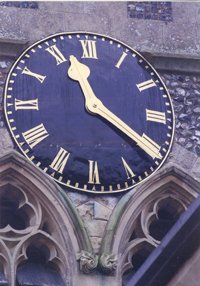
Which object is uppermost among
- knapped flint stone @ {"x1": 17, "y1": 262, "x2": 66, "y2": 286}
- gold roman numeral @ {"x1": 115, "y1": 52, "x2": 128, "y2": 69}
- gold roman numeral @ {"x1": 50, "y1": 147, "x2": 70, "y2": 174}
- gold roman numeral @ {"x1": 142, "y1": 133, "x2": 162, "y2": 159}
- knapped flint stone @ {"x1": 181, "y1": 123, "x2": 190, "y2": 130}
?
gold roman numeral @ {"x1": 115, "y1": 52, "x2": 128, "y2": 69}

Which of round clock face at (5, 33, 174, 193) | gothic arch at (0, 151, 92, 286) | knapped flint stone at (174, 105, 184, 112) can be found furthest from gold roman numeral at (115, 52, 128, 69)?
gothic arch at (0, 151, 92, 286)

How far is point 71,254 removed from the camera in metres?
14.5

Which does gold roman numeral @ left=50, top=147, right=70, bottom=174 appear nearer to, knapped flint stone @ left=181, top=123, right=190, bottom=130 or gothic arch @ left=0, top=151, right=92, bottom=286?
gothic arch @ left=0, top=151, right=92, bottom=286

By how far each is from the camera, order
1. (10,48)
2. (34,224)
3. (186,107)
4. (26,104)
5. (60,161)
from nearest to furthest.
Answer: (34,224) → (60,161) → (26,104) → (10,48) → (186,107)

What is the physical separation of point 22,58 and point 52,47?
0.37 metres

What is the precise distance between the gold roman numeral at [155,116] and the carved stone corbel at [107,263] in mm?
1696

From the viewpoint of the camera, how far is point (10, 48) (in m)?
15.5

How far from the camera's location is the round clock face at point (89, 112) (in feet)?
49.2

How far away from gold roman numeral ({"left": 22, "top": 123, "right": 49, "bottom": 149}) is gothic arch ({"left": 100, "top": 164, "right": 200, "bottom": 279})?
3.16 ft

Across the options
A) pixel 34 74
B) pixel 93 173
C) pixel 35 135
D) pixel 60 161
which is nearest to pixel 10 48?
pixel 34 74

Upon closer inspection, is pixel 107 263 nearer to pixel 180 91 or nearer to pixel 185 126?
pixel 185 126

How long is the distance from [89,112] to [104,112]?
5.8 inches

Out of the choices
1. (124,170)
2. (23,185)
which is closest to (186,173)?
(124,170)

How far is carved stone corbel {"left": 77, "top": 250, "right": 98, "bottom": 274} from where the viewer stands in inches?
564
